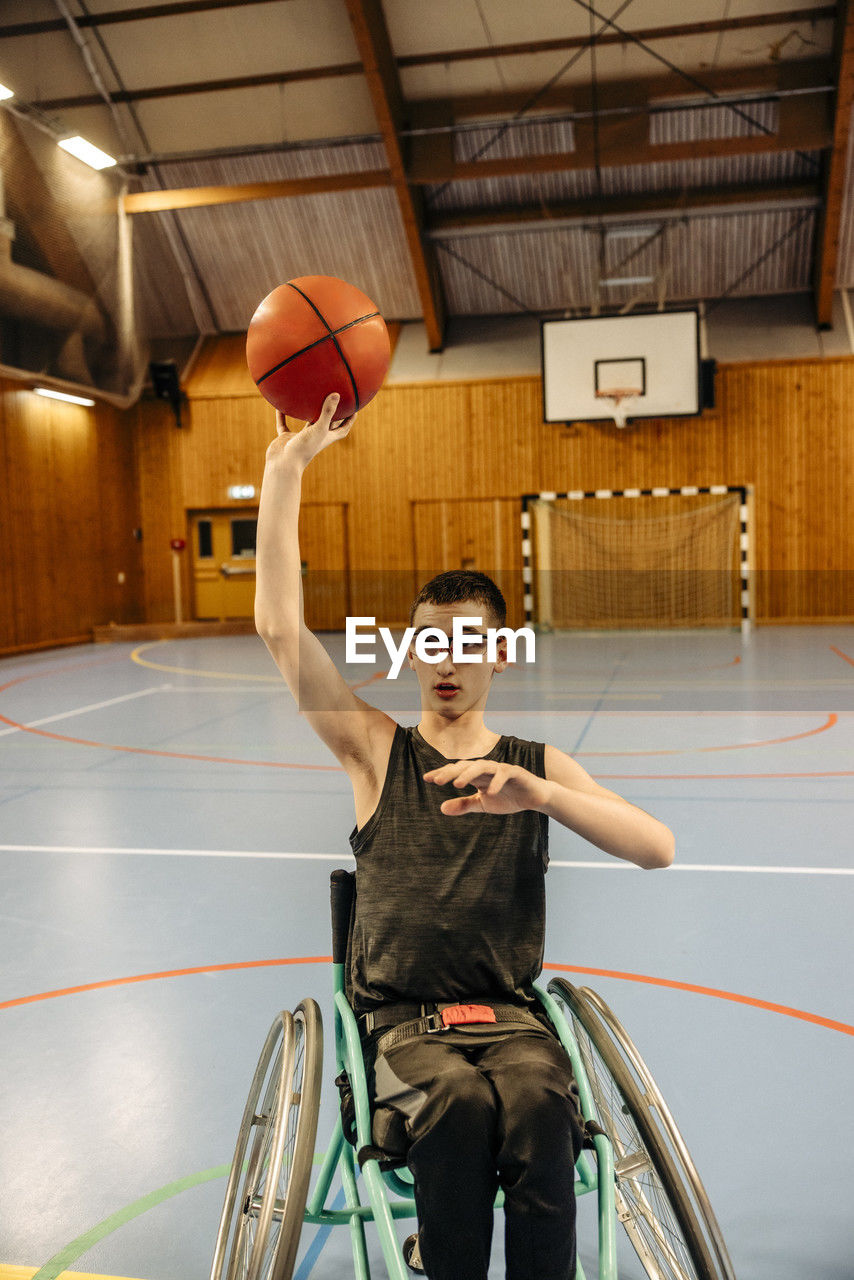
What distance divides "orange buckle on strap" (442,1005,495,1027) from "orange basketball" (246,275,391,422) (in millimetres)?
1455

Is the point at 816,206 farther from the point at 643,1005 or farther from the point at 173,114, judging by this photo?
the point at 643,1005

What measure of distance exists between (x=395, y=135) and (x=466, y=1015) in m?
14.5

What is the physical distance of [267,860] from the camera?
15.8 ft

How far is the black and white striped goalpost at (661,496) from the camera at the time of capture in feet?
54.5

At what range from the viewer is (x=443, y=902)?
1.83 metres

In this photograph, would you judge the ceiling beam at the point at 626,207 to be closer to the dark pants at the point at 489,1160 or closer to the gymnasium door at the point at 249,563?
the gymnasium door at the point at 249,563

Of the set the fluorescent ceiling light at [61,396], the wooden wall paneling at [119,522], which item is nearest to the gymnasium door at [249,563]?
the wooden wall paneling at [119,522]

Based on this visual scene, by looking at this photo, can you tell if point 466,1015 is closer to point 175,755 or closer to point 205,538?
point 175,755

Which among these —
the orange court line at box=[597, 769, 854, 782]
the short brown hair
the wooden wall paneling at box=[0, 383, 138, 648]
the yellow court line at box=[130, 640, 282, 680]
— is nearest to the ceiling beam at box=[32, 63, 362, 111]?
the wooden wall paneling at box=[0, 383, 138, 648]

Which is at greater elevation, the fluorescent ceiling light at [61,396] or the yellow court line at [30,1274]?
the fluorescent ceiling light at [61,396]

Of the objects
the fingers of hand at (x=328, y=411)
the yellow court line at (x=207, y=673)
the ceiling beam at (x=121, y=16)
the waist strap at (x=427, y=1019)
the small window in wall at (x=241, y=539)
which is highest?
the ceiling beam at (x=121, y=16)

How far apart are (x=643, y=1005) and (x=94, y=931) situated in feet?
6.68

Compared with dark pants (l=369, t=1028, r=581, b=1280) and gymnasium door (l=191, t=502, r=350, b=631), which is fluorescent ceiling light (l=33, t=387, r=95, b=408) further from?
dark pants (l=369, t=1028, r=581, b=1280)

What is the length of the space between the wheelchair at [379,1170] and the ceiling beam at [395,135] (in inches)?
535
